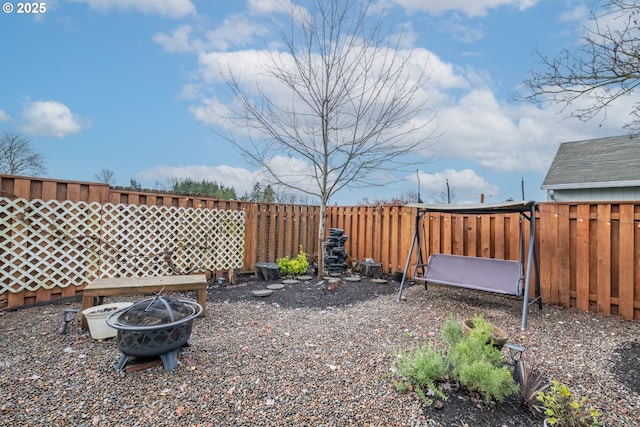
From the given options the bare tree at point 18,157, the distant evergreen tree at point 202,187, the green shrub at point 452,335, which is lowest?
the green shrub at point 452,335

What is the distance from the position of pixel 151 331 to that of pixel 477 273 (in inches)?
151

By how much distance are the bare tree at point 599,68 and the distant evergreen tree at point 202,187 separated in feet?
28.1

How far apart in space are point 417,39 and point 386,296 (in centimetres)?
454

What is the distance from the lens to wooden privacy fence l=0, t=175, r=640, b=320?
3529 millimetres

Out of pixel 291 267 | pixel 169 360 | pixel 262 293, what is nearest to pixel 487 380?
pixel 169 360

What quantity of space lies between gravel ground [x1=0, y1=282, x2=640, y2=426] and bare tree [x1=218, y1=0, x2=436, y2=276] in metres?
2.68

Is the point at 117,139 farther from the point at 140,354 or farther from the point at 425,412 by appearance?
the point at 425,412

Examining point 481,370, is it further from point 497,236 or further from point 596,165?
point 596,165

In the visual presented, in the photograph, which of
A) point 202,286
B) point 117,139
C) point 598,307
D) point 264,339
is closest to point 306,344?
point 264,339

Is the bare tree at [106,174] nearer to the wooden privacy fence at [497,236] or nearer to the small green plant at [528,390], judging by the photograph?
the wooden privacy fence at [497,236]

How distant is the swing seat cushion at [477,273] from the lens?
3619mm

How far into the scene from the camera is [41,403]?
1.77m

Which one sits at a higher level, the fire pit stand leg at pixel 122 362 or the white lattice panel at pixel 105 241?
the white lattice panel at pixel 105 241

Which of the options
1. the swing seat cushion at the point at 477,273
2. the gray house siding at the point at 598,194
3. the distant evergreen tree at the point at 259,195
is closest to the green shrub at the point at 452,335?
the swing seat cushion at the point at 477,273
